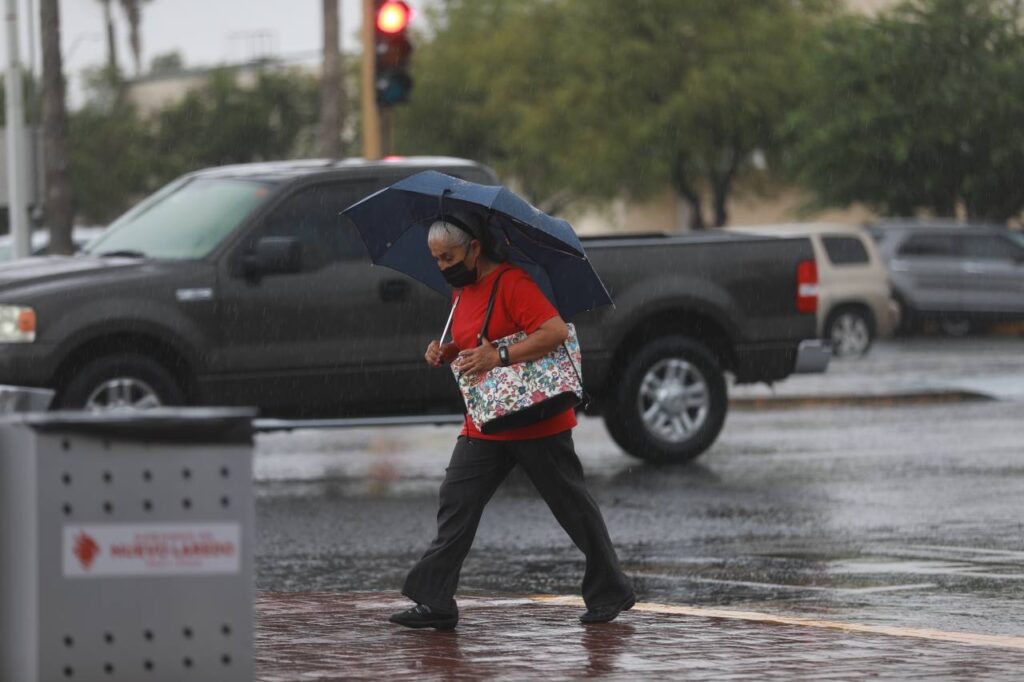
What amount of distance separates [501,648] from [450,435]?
1040cm

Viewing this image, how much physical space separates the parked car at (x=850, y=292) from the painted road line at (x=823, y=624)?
69.5ft

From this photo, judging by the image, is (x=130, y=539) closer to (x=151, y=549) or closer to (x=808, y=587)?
(x=151, y=549)

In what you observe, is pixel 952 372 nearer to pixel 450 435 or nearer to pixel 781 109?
pixel 450 435

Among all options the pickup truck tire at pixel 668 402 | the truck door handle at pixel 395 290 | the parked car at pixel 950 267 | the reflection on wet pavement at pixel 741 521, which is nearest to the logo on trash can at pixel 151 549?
the reflection on wet pavement at pixel 741 521

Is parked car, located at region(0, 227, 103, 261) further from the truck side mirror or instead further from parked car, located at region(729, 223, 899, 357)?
the truck side mirror

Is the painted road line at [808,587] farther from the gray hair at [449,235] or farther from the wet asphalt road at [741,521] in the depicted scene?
the gray hair at [449,235]

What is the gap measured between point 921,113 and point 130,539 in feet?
116

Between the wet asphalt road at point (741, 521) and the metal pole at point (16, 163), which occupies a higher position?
the metal pole at point (16, 163)

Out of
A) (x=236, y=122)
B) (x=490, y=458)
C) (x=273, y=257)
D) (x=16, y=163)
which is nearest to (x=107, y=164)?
(x=236, y=122)

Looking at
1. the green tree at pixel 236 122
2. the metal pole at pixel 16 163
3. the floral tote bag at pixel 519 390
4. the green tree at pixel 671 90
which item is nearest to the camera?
the floral tote bag at pixel 519 390

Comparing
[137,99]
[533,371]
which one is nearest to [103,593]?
[533,371]

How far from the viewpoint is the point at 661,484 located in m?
13.4

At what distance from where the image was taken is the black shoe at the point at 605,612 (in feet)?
25.4

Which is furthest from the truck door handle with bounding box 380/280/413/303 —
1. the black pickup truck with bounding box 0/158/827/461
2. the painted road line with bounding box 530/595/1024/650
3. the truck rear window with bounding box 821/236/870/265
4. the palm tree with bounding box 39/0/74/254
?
the truck rear window with bounding box 821/236/870/265
